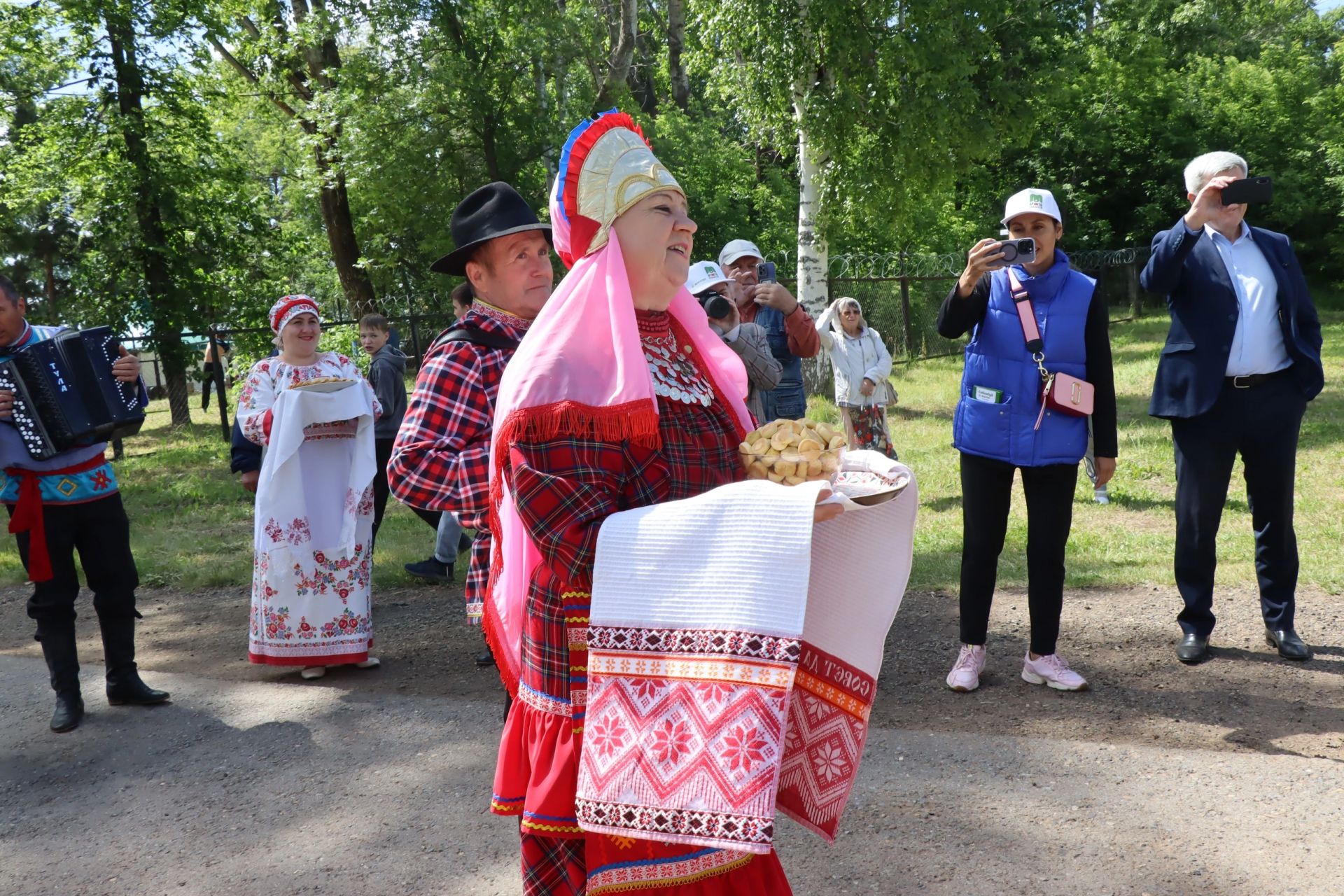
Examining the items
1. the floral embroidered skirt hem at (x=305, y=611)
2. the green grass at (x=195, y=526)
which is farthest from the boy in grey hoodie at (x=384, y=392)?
the floral embroidered skirt hem at (x=305, y=611)

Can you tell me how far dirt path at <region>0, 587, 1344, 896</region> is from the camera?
3.51 meters

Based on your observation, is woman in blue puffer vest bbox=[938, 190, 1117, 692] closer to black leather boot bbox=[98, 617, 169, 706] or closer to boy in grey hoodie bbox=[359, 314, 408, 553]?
black leather boot bbox=[98, 617, 169, 706]

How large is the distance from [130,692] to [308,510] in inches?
49.7

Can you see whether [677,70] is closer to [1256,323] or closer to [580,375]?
[1256,323]

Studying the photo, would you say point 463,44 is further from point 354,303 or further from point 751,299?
point 751,299

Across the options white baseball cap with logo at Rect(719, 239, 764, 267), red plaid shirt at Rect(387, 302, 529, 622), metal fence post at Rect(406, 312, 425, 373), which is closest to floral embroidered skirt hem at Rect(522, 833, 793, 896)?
red plaid shirt at Rect(387, 302, 529, 622)

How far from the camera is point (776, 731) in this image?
1.94 metres

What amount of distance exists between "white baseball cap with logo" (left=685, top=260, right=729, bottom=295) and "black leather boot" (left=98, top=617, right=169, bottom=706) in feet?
10.9

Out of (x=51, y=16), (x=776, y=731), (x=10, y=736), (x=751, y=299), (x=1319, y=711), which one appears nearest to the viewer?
(x=776, y=731)

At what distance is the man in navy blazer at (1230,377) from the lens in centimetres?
510

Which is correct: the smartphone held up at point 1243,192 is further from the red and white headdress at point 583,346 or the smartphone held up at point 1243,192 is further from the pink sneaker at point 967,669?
the red and white headdress at point 583,346

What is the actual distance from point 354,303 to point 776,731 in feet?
59.8

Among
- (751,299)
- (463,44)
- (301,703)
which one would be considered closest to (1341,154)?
(463,44)

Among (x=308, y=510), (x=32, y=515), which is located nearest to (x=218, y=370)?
(x=308, y=510)
